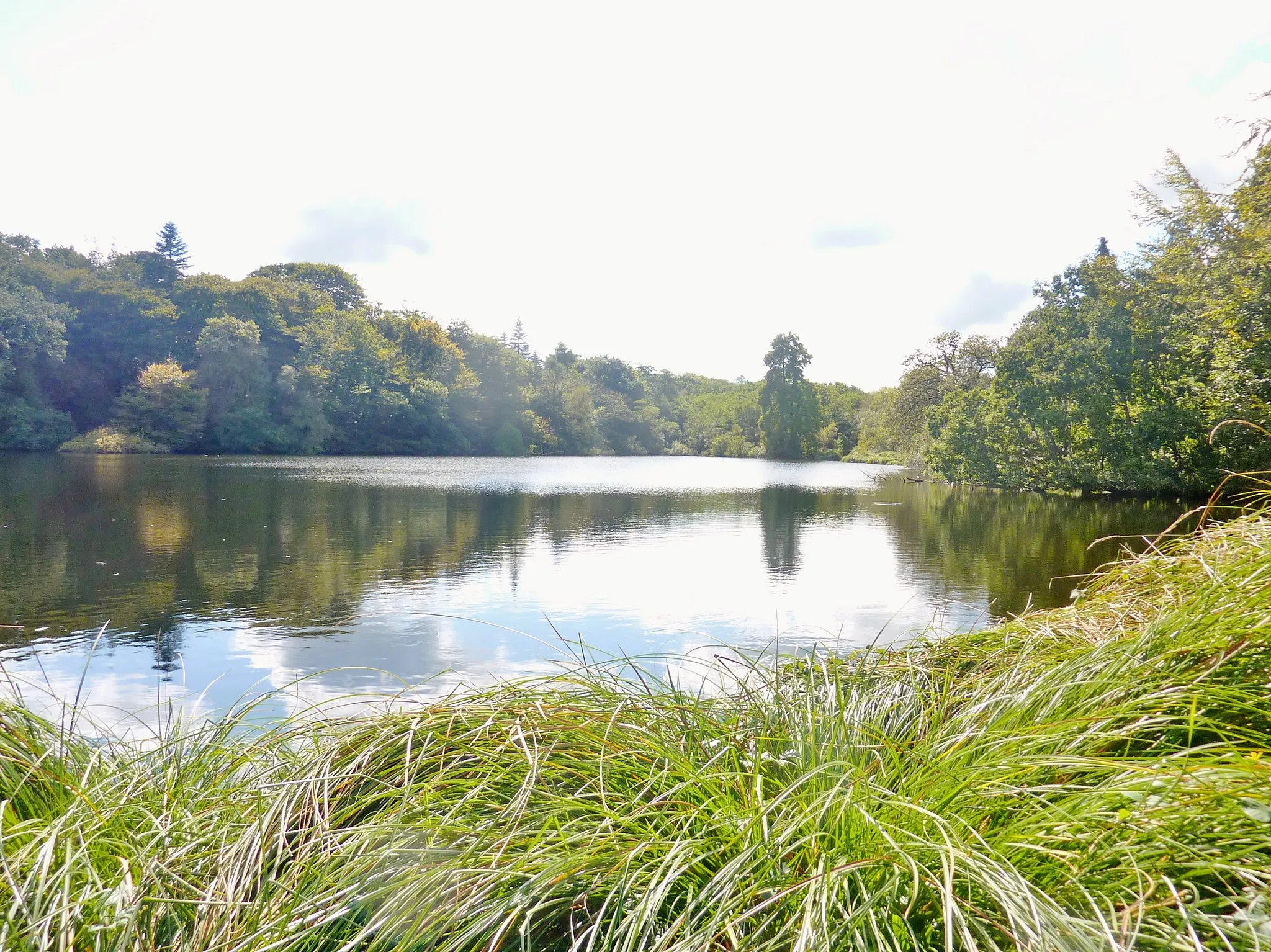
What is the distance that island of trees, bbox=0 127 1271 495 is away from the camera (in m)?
19.4

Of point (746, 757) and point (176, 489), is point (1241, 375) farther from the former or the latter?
point (176, 489)

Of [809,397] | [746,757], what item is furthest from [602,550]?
[809,397]

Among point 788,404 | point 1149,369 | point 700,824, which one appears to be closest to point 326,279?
point 788,404

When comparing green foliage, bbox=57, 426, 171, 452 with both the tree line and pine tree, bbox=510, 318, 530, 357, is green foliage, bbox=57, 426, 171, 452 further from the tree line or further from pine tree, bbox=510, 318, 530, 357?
pine tree, bbox=510, 318, 530, 357

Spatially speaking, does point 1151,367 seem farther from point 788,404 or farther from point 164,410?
point 788,404

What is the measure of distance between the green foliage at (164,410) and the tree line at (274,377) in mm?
83

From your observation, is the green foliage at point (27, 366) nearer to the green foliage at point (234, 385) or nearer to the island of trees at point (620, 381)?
the island of trees at point (620, 381)

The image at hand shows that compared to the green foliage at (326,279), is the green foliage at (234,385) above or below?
below

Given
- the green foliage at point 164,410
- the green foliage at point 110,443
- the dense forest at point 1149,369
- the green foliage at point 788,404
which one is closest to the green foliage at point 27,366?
the green foliage at point 110,443

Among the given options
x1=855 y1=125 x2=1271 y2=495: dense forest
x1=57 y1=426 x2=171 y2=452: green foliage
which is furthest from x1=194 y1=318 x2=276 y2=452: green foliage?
x1=855 y1=125 x2=1271 y2=495: dense forest

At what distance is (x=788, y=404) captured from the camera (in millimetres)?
74750

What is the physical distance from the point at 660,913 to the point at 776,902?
0.24 m

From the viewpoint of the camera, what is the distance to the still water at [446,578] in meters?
6.43

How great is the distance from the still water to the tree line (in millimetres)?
26009
